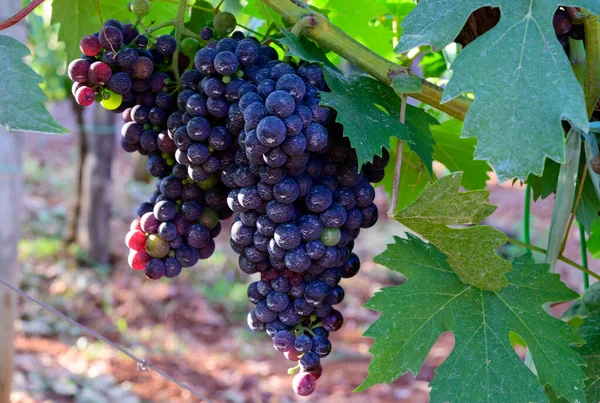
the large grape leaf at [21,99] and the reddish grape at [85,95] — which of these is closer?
the large grape leaf at [21,99]

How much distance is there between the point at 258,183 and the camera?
65 centimetres

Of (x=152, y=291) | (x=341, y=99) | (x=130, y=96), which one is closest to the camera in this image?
(x=341, y=99)

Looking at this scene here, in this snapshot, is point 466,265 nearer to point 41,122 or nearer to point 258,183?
point 258,183

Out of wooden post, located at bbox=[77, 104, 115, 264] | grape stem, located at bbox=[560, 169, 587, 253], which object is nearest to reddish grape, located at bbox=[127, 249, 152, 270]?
grape stem, located at bbox=[560, 169, 587, 253]

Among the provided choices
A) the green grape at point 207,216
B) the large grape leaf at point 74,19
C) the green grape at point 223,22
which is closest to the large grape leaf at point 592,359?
the green grape at point 207,216

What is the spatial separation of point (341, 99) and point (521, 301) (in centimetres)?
29

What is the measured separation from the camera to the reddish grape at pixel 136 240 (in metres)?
0.75

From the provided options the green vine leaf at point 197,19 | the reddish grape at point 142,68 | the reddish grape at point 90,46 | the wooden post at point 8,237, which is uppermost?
the green vine leaf at point 197,19

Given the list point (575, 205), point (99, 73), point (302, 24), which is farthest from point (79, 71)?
point (575, 205)

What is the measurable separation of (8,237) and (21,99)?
177 centimetres

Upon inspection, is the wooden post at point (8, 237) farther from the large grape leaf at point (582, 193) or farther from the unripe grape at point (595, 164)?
the unripe grape at point (595, 164)

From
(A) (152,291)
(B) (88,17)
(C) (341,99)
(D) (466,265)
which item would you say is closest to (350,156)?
(C) (341,99)

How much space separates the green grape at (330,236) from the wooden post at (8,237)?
67.4 inches

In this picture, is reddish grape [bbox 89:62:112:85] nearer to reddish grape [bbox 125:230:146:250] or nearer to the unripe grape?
reddish grape [bbox 125:230:146:250]
